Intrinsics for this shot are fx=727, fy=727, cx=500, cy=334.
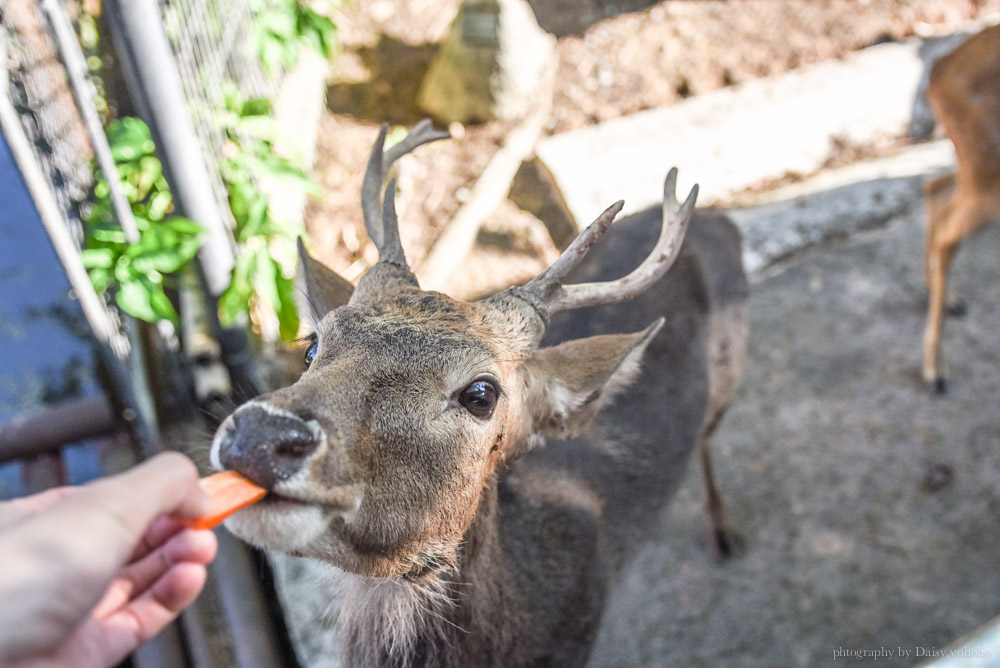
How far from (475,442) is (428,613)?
0.62m

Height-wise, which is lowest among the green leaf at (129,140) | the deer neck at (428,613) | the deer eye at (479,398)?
the deer neck at (428,613)

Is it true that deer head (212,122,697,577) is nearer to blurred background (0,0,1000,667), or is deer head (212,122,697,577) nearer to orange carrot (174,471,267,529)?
orange carrot (174,471,267,529)

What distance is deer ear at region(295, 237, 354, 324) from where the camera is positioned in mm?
2469

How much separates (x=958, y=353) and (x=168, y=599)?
5.01 metres

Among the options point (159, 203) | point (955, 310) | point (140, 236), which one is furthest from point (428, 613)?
point (955, 310)

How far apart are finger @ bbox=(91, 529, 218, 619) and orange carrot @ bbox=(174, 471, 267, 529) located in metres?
0.12

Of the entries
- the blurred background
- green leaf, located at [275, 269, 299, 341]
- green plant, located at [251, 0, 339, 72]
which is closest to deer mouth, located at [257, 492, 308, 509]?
the blurred background

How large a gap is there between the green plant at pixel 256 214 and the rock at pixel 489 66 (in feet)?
7.46

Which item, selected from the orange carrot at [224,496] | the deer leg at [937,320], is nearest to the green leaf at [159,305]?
the orange carrot at [224,496]

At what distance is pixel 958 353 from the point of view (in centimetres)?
488

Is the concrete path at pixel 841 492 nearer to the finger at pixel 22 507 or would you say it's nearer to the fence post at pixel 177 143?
the fence post at pixel 177 143

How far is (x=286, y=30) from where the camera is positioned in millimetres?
4742

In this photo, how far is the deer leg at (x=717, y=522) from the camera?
13.0ft

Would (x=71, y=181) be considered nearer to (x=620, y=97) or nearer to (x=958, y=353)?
(x=620, y=97)
